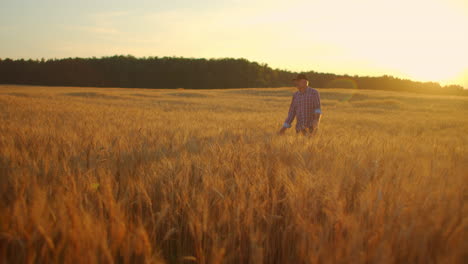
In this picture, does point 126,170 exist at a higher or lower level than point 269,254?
higher

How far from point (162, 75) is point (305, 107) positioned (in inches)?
2648

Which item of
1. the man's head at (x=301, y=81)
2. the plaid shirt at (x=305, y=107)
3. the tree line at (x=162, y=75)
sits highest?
the tree line at (x=162, y=75)

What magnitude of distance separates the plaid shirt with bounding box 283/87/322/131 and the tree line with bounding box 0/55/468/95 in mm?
62414

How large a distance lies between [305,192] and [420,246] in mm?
475

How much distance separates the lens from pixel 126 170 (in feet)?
5.51

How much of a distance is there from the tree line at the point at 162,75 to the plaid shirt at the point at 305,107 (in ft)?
205

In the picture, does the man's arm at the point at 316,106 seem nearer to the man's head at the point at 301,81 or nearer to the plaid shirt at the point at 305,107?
the plaid shirt at the point at 305,107

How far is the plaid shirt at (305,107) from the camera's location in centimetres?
495

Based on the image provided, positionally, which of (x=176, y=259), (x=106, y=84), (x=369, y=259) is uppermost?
(x=106, y=84)

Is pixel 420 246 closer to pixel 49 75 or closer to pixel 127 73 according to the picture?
pixel 127 73

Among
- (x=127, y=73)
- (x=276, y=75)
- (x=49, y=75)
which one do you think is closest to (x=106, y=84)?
(x=127, y=73)

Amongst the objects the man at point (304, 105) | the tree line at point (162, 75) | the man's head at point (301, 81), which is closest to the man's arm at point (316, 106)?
the man at point (304, 105)

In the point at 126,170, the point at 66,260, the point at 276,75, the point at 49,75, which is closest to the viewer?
the point at 66,260

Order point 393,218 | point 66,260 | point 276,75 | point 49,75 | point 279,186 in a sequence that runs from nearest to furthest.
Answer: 1. point 66,260
2. point 393,218
3. point 279,186
4. point 49,75
5. point 276,75
